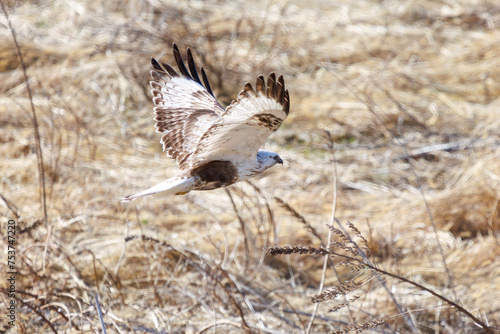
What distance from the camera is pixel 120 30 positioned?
7.31 meters

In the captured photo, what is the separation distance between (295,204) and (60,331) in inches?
110

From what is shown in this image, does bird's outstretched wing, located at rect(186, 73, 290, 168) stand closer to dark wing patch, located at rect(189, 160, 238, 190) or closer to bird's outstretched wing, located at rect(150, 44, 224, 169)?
dark wing patch, located at rect(189, 160, 238, 190)

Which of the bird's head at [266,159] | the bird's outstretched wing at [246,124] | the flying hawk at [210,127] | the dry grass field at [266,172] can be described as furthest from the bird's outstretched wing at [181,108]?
the dry grass field at [266,172]

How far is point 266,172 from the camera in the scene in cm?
616

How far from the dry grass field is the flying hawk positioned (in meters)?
0.38

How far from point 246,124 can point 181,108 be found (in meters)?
0.94

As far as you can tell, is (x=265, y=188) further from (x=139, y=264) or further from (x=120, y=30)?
(x=120, y=30)

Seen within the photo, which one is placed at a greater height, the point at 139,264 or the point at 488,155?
the point at 488,155

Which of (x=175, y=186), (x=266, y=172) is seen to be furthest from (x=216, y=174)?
(x=266, y=172)

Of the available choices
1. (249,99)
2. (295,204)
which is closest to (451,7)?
(295,204)

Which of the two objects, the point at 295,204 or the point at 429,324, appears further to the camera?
the point at 295,204

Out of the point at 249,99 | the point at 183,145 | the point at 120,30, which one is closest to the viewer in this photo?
the point at 249,99

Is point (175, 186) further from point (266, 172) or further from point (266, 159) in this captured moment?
point (266, 172)

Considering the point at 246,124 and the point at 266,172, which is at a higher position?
the point at 246,124
